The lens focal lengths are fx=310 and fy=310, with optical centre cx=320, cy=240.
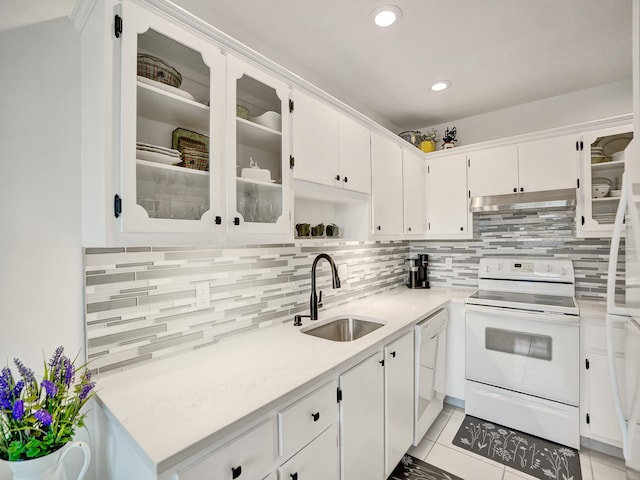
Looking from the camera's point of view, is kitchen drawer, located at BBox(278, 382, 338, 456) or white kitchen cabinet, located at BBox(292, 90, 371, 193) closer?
kitchen drawer, located at BBox(278, 382, 338, 456)

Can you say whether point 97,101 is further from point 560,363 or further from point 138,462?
point 560,363

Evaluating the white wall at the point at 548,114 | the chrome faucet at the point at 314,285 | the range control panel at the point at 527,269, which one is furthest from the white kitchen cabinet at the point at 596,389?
the chrome faucet at the point at 314,285

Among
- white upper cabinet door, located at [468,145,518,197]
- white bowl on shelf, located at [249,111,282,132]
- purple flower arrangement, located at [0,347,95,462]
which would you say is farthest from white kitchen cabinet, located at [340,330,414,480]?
white upper cabinet door, located at [468,145,518,197]

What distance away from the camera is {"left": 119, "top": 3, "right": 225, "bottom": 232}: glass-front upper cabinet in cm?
104

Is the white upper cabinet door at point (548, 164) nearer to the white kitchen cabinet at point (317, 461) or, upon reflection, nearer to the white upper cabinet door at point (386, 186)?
the white upper cabinet door at point (386, 186)

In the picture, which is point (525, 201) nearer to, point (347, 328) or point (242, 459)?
point (347, 328)

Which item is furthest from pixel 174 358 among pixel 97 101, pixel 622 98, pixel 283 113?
pixel 622 98

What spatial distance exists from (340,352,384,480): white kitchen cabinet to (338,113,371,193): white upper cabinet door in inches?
42.7

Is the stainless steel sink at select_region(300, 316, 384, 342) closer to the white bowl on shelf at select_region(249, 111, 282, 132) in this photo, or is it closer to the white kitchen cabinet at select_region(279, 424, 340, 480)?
the white kitchen cabinet at select_region(279, 424, 340, 480)

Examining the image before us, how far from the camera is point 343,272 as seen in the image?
246cm

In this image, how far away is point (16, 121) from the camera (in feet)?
3.51

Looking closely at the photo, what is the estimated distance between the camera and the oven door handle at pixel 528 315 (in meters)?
2.13

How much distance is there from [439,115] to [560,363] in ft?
7.57

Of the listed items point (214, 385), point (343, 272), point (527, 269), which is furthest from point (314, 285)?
point (527, 269)
